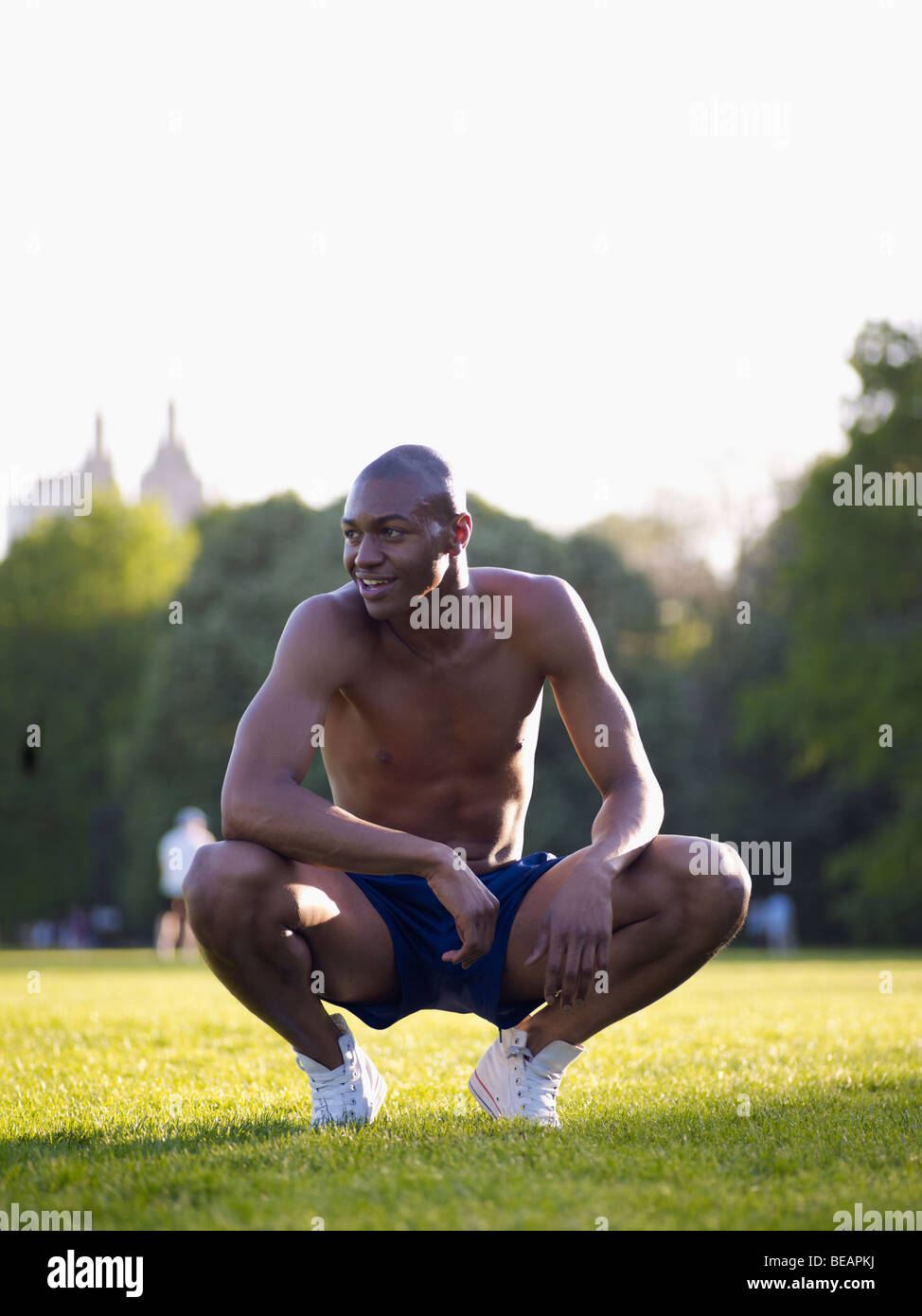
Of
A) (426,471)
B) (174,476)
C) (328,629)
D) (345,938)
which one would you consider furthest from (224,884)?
(174,476)

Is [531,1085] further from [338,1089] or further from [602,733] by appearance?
[602,733]

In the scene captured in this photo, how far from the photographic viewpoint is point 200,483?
9462 cm

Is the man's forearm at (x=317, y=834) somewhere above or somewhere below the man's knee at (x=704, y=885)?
above

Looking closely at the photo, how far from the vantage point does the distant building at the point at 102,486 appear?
Answer: 43.0m

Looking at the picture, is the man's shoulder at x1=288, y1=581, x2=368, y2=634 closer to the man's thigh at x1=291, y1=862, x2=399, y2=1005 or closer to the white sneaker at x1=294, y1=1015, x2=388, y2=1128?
the man's thigh at x1=291, y1=862, x2=399, y2=1005

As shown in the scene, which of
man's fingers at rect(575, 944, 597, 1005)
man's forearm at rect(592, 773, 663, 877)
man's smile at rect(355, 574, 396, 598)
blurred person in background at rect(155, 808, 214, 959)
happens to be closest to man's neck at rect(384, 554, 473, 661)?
man's smile at rect(355, 574, 396, 598)

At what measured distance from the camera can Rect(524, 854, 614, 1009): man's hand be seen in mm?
4008

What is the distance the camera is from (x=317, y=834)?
4.08m

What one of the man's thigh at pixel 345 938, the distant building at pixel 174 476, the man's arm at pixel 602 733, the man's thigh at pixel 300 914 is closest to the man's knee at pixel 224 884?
the man's thigh at pixel 300 914

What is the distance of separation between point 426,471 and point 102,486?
48.3 metres

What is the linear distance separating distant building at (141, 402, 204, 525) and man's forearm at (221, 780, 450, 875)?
90.7 m

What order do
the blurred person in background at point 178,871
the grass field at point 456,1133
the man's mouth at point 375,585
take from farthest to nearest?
the blurred person in background at point 178,871 < the man's mouth at point 375,585 < the grass field at point 456,1133

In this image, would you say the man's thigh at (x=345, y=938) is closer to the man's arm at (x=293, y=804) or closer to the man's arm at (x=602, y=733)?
the man's arm at (x=293, y=804)

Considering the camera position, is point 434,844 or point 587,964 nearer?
point 587,964
